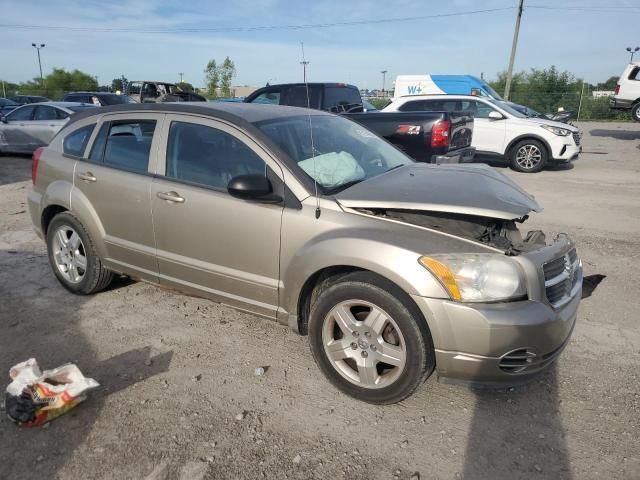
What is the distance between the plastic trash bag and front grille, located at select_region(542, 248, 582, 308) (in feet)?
8.62

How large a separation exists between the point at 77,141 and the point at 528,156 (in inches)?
391

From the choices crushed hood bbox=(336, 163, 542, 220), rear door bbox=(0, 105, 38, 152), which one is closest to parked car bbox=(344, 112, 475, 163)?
crushed hood bbox=(336, 163, 542, 220)

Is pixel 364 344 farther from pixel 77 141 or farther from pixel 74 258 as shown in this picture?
pixel 77 141

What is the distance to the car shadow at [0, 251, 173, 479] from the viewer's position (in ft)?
7.97

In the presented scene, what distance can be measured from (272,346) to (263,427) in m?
0.90

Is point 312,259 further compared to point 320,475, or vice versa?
point 312,259

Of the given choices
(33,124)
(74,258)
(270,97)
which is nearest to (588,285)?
(74,258)

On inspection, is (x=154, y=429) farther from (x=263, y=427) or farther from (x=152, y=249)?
(x=152, y=249)

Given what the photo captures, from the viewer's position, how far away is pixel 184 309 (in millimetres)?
4078

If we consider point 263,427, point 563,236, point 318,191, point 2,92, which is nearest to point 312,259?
point 318,191

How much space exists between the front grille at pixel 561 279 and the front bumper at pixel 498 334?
0.05 meters

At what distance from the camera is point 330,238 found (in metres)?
2.78

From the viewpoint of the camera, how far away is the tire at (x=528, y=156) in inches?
434

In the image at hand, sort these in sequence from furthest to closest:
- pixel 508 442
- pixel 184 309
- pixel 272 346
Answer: pixel 184 309
pixel 272 346
pixel 508 442
